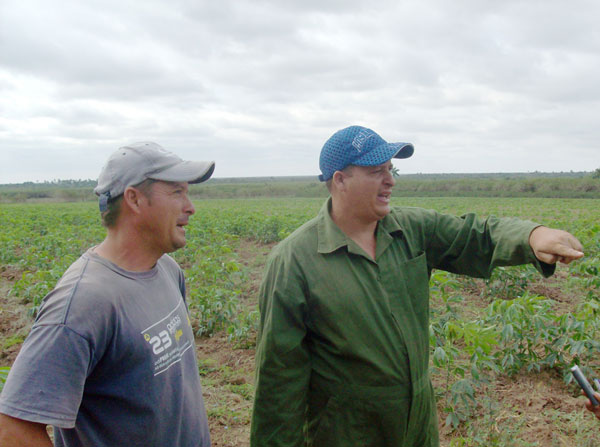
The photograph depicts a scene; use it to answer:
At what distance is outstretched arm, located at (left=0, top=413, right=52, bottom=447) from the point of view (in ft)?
4.38

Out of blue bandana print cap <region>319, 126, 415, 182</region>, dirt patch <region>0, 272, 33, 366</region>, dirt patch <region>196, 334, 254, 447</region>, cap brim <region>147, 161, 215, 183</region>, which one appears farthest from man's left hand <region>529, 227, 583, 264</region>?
dirt patch <region>0, 272, 33, 366</region>

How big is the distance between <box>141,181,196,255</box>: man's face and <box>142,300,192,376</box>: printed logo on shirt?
0.29 m

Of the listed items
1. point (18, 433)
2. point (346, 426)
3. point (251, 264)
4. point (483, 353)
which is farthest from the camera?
point (251, 264)

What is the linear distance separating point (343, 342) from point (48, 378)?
1.10 metres

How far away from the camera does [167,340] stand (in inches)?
68.9

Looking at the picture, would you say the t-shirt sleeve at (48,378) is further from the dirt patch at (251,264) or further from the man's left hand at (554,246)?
the dirt patch at (251,264)

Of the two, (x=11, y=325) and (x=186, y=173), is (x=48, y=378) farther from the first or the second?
(x=11, y=325)

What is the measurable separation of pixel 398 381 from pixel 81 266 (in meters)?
1.36

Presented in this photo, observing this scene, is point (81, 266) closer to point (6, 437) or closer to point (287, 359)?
point (6, 437)

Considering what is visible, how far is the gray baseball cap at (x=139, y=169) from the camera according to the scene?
1811 mm

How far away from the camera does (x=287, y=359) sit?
6.46 ft

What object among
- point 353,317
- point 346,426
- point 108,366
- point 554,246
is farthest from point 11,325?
point 554,246

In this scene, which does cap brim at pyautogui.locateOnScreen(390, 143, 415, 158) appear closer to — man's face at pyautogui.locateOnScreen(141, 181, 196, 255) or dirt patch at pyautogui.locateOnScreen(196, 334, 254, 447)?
man's face at pyautogui.locateOnScreen(141, 181, 196, 255)

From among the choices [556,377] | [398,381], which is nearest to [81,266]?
[398,381]
